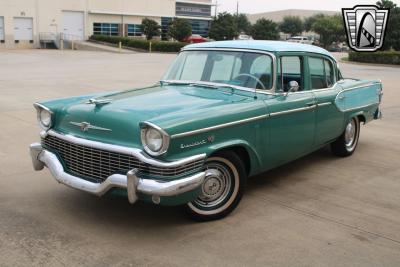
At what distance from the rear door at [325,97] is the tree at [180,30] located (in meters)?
43.6

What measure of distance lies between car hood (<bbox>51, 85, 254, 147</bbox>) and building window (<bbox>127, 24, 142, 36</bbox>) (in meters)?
52.4

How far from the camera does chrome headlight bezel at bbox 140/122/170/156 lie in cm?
394

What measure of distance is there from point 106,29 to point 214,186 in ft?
170

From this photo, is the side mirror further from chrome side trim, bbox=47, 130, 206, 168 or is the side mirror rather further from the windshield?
chrome side trim, bbox=47, 130, 206, 168

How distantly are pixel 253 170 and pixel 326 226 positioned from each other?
0.90 m

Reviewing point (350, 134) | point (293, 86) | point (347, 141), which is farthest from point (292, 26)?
point (293, 86)

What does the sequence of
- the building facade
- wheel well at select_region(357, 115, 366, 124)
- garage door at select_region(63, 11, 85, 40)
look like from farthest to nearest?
garage door at select_region(63, 11, 85, 40) < the building facade < wheel well at select_region(357, 115, 366, 124)

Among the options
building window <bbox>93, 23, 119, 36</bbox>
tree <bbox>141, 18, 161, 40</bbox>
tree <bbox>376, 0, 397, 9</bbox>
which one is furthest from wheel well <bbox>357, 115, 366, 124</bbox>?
building window <bbox>93, 23, 119, 36</bbox>

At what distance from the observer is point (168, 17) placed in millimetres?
60250

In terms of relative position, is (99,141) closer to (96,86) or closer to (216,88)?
(216,88)

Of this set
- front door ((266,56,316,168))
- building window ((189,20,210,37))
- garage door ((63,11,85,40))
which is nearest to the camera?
front door ((266,56,316,168))

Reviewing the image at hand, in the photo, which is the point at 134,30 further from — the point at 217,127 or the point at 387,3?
the point at 217,127

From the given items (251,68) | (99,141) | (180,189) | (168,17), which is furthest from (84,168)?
(168,17)

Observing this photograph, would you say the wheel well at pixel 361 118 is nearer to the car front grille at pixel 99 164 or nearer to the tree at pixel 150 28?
the car front grille at pixel 99 164
